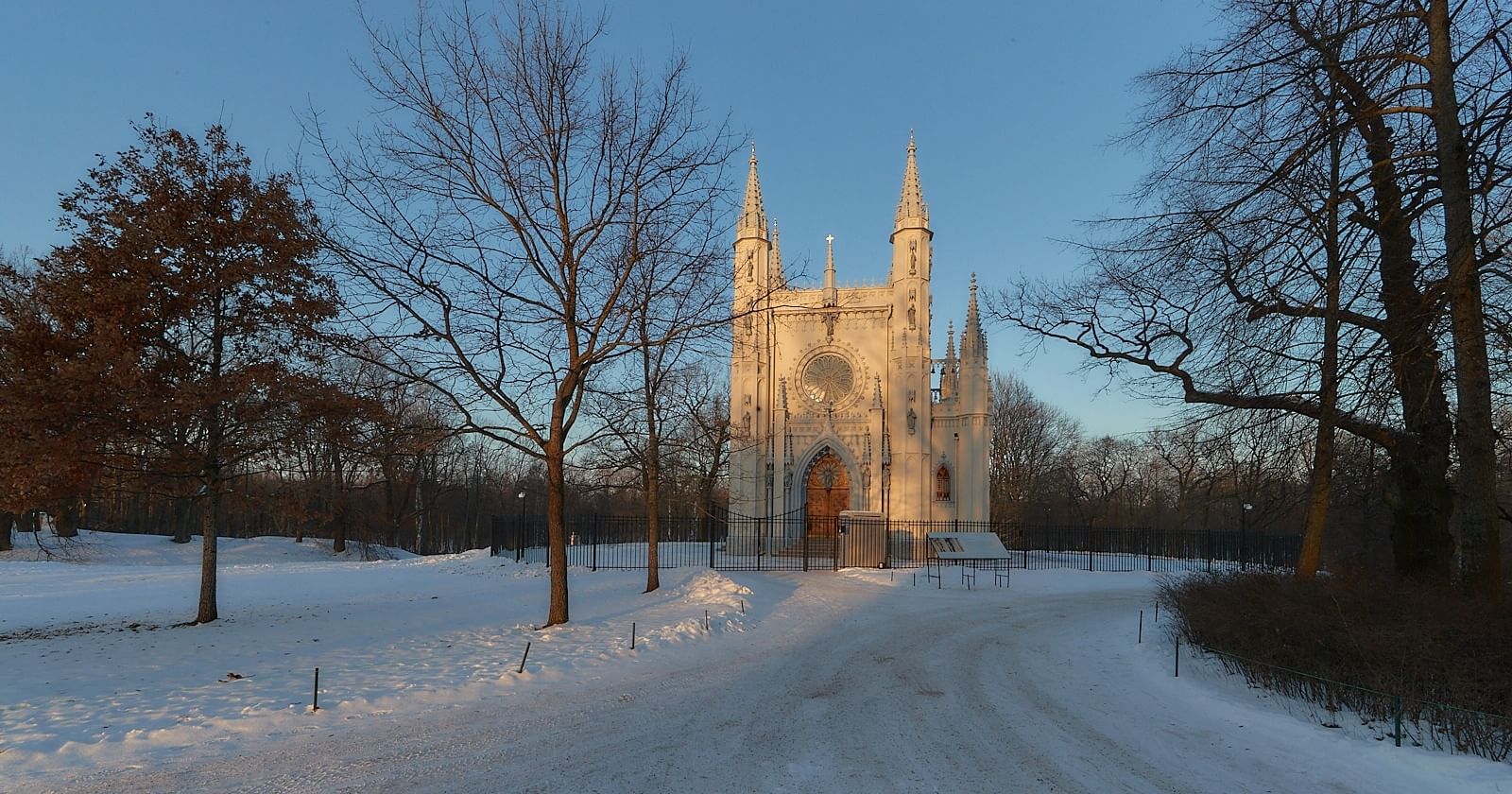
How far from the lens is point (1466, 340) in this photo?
771cm

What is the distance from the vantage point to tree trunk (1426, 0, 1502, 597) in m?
7.80

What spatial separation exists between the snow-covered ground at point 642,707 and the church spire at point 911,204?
2476 cm

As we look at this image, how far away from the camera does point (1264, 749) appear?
7.11 m

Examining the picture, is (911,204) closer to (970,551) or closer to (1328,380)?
(970,551)

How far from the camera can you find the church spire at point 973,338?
125 feet

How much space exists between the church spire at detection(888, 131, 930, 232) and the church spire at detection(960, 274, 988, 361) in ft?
12.9

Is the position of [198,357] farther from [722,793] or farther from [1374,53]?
[1374,53]

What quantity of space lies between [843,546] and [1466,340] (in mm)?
22608

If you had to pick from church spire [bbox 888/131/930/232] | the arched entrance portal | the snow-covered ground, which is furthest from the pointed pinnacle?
the snow-covered ground

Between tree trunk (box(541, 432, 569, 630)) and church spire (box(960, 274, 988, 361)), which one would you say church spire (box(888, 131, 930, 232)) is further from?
tree trunk (box(541, 432, 569, 630))

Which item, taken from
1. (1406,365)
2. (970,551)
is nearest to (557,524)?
(1406,365)

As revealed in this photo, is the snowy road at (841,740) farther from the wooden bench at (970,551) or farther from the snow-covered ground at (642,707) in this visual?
the wooden bench at (970,551)

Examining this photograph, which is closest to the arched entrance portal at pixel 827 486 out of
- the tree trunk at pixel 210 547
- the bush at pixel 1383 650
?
the tree trunk at pixel 210 547

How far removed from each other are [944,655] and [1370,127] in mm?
8918
